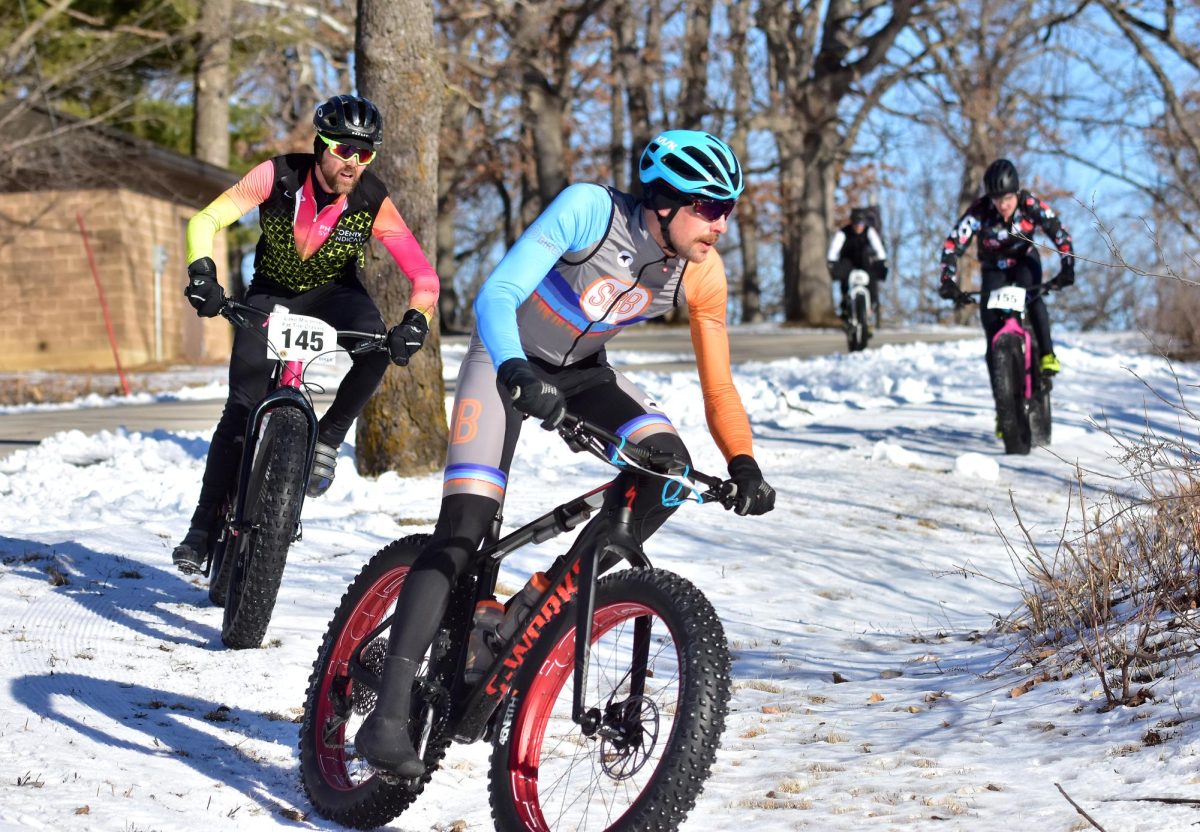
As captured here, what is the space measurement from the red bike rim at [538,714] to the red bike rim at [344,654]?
0.80m

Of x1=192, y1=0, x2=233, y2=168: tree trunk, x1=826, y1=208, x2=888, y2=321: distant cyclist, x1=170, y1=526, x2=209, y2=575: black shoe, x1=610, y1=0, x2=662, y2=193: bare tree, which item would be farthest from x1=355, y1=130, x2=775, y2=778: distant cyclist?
x1=610, y1=0, x2=662, y2=193: bare tree

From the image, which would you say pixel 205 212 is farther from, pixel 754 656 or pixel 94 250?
pixel 94 250

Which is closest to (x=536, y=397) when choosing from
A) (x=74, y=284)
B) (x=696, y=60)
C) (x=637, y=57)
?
(x=74, y=284)

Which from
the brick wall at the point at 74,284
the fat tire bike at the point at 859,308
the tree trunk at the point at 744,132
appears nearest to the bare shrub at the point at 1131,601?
the fat tire bike at the point at 859,308

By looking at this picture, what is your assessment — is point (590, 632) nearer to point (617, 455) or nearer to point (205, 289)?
point (617, 455)

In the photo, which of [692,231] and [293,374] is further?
[293,374]

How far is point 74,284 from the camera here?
27891mm

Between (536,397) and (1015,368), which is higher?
(536,397)

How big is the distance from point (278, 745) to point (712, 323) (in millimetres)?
2022

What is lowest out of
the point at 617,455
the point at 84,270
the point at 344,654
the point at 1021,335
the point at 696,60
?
the point at 344,654

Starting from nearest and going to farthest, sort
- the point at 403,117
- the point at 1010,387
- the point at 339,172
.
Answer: the point at 339,172
the point at 403,117
the point at 1010,387

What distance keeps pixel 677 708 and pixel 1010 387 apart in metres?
8.45

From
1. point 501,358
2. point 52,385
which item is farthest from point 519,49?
point 501,358

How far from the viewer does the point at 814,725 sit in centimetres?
510
